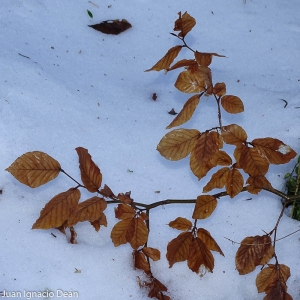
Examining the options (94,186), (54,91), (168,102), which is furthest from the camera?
(168,102)

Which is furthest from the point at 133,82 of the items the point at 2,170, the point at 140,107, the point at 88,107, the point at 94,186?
the point at 94,186

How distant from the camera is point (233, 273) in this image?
155cm

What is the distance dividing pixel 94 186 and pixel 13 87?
766 mm

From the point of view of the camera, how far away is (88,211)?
1211 mm

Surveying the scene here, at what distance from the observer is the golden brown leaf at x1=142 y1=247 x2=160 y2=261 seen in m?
1.44

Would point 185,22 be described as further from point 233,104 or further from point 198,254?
point 198,254

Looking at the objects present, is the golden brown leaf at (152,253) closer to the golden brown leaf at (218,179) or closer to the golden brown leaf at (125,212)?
the golden brown leaf at (125,212)

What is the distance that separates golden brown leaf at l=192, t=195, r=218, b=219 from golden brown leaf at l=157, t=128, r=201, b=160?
21 centimetres

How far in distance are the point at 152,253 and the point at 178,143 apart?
0.47m

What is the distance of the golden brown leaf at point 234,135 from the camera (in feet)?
3.87

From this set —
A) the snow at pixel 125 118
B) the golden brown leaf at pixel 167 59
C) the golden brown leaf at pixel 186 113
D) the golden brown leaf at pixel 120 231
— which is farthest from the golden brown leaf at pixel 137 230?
the golden brown leaf at pixel 167 59

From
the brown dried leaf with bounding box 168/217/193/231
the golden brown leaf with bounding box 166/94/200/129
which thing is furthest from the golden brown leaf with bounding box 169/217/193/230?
the golden brown leaf with bounding box 166/94/200/129

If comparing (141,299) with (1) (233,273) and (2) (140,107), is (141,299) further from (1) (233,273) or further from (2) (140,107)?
(2) (140,107)

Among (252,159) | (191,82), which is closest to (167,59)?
(191,82)
